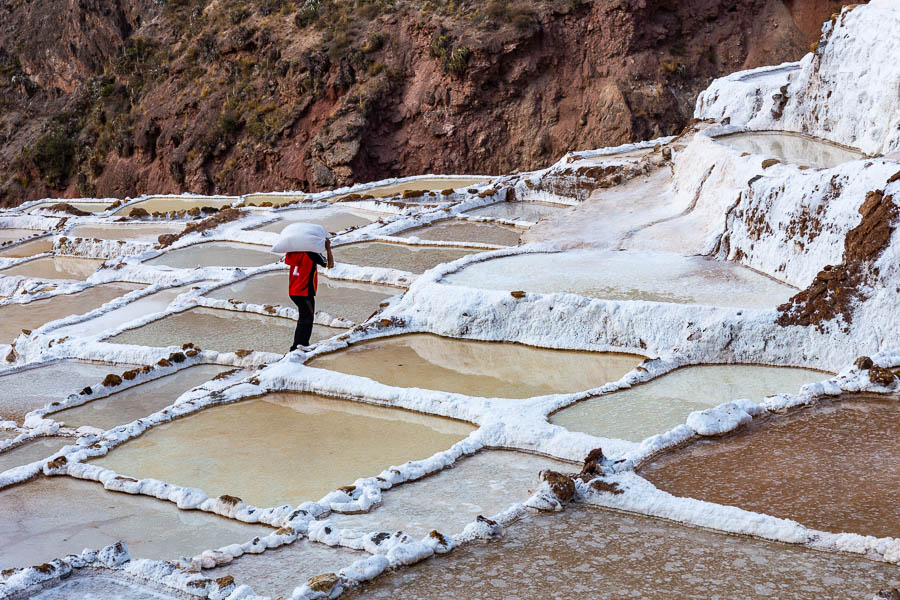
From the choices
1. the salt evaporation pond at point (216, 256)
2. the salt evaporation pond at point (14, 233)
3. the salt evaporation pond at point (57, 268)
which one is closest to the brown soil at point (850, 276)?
the salt evaporation pond at point (216, 256)

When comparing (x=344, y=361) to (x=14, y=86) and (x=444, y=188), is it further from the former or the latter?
(x=14, y=86)

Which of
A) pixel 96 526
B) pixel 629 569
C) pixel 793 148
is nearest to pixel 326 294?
pixel 793 148

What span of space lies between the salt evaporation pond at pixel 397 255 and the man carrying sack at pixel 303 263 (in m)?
2.43

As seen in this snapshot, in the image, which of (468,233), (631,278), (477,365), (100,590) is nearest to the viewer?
(100,590)

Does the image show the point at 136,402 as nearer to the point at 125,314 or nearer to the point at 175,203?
the point at 125,314

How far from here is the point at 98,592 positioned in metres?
4.50

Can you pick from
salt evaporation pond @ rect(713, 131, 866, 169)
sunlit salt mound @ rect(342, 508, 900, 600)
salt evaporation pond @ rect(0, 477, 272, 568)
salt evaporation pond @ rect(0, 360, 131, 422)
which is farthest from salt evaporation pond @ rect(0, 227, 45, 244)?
sunlit salt mound @ rect(342, 508, 900, 600)

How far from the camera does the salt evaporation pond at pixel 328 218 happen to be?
13.9m

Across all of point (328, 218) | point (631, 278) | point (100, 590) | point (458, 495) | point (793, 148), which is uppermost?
point (793, 148)

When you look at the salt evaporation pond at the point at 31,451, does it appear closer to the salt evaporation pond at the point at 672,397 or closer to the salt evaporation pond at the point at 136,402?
the salt evaporation pond at the point at 136,402

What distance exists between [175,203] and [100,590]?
15534 mm

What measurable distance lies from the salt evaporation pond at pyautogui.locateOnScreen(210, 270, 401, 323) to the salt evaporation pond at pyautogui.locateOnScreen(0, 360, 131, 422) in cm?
173

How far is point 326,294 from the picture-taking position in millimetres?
10336

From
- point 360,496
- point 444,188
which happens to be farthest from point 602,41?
point 360,496
